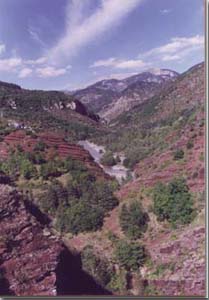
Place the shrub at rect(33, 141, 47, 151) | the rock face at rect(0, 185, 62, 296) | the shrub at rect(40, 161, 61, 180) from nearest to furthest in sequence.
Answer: the rock face at rect(0, 185, 62, 296), the shrub at rect(40, 161, 61, 180), the shrub at rect(33, 141, 47, 151)

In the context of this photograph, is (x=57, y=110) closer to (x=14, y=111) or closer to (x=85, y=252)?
(x=14, y=111)

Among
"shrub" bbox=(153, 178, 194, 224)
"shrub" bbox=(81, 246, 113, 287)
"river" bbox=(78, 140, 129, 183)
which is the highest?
"river" bbox=(78, 140, 129, 183)

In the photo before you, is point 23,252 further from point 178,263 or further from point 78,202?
point 78,202

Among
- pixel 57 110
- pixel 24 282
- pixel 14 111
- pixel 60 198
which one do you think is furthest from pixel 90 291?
pixel 57 110

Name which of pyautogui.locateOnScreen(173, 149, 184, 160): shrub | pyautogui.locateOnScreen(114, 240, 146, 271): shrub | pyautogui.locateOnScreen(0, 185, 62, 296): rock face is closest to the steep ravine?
pyautogui.locateOnScreen(0, 185, 62, 296): rock face

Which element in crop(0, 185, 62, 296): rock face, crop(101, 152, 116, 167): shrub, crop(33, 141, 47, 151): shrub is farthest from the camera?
crop(101, 152, 116, 167): shrub

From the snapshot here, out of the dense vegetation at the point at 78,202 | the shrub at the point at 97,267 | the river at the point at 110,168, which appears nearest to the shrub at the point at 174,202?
the dense vegetation at the point at 78,202

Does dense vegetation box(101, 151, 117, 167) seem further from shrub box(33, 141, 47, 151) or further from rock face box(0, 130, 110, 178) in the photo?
shrub box(33, 141, 47, 151)
